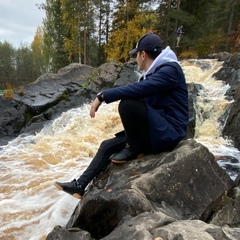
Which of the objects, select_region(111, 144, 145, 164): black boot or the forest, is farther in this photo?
the forest

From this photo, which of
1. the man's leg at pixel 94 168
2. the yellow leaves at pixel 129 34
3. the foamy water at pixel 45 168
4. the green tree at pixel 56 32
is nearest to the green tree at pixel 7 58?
the green tree at pixel 56 32

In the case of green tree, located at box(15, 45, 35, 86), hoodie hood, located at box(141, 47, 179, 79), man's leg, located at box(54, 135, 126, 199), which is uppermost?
green tree, located at box(15, 45, 35, 86)

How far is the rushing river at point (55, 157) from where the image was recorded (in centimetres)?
350

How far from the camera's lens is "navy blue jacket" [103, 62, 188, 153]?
95.3 inches

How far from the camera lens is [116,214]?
221cm

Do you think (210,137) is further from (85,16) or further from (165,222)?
(85,16)

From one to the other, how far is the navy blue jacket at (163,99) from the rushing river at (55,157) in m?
1.82

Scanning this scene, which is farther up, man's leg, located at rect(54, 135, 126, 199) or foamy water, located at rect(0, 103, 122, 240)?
man's leg, located at rect(54, 135, 126, 199)

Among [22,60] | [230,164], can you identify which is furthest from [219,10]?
[22,60]

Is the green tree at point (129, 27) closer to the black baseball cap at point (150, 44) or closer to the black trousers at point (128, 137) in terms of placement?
the black baseball cap at point (150, 44)

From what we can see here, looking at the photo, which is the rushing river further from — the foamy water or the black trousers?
the black trousers

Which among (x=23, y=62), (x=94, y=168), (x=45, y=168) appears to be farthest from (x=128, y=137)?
(x=23, y=62)

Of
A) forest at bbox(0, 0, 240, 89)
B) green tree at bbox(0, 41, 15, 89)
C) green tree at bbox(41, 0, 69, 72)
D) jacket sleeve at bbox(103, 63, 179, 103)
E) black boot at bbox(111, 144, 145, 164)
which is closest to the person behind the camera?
jacket sleeve at bbox(103, 63, 179, 103)

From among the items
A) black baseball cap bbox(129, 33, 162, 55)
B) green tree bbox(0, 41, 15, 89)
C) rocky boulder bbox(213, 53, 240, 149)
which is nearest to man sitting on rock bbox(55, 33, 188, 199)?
black baseball cap bbox(129, 33, 162, 55)
